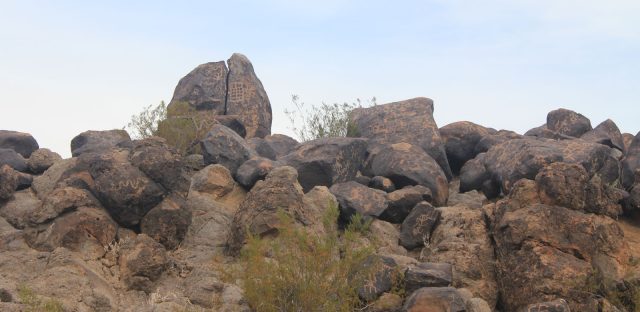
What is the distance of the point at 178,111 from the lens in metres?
23.6

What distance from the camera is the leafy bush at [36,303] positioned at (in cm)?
1073

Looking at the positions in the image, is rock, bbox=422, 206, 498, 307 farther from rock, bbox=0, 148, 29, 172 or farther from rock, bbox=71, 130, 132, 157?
rock, bbox=0, 148, 29, 172

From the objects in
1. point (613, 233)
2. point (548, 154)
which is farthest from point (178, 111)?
point (613, 233)

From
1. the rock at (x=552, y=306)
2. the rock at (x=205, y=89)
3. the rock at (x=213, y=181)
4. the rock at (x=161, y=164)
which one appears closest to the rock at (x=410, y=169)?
the rock at (x=213, y=181)

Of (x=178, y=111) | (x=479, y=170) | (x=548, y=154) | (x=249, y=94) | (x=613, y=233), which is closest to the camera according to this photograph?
(x=613, y=233)

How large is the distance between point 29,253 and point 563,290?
9.10 meters

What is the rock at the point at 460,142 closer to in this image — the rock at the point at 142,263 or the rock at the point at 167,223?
the rock at the point at 167,223

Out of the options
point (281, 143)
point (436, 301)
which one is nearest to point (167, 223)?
point (436, 301)

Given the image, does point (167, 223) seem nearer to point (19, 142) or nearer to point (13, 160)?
point (13, 160)

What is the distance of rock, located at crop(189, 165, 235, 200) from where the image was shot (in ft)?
57.6

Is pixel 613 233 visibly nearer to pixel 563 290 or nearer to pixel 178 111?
pixel 563 290

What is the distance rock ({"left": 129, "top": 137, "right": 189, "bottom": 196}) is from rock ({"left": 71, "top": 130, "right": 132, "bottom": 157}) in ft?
15.4

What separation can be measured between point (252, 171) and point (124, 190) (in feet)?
12.2

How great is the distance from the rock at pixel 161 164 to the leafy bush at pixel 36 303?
4154mm
